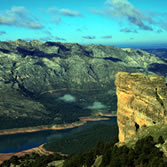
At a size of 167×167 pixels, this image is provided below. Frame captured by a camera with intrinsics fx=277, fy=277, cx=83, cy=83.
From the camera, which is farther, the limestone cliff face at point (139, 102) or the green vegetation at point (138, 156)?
the limestone cliff face at point (139, 102)

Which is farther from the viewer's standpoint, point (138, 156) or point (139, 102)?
point (139, 102)

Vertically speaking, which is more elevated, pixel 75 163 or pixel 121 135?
pixel 121 135

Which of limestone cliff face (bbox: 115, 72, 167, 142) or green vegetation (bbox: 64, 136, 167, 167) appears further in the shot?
limestone cliff face (bbox: 115, 72, 167, 142)

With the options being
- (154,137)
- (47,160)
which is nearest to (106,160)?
(154,137)

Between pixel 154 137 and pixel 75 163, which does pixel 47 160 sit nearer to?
pixel 75 163

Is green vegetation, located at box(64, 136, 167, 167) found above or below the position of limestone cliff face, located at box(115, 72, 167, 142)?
below

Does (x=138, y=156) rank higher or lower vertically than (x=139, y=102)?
lower

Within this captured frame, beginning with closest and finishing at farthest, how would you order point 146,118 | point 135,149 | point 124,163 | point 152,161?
point 152,161
point 124,163
point 135,149
point 146,118

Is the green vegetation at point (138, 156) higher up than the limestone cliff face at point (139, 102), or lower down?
lower down
